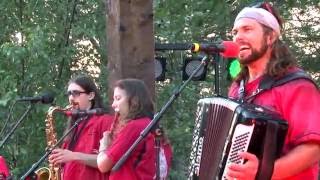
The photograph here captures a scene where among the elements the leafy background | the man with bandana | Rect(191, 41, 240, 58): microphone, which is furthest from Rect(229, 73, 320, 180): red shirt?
the leafy background

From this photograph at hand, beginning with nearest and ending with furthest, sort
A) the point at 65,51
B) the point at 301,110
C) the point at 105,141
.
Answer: the point at 301,110 → the point at 105,141 → the point at 65,51

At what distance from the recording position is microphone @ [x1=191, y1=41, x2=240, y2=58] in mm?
3536

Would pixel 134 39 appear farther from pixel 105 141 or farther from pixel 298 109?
pixel 298 109

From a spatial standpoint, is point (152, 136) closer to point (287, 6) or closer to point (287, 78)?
point (287, 78)

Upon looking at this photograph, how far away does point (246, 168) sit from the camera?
9.20 feet

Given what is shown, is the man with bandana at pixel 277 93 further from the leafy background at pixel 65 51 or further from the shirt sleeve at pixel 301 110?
the leafy background at pixel 65 51

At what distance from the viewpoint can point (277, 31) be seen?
329 cm

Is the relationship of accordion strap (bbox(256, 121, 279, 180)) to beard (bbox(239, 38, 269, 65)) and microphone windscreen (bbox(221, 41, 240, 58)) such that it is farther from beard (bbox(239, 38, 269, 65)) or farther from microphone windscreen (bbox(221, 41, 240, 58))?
microphone windscreen (bbox(221, 41, 240, 58))

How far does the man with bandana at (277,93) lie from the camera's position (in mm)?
2938

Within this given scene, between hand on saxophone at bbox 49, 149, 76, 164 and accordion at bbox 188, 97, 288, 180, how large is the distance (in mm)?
2363

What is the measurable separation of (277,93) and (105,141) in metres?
2.37

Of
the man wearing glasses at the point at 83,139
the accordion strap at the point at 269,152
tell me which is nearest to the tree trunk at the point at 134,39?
the man wearing glasses at the point at 83,139

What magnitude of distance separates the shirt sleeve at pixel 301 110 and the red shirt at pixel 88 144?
2.77 meters

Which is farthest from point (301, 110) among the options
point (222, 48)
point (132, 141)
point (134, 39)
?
point (134, 39)
